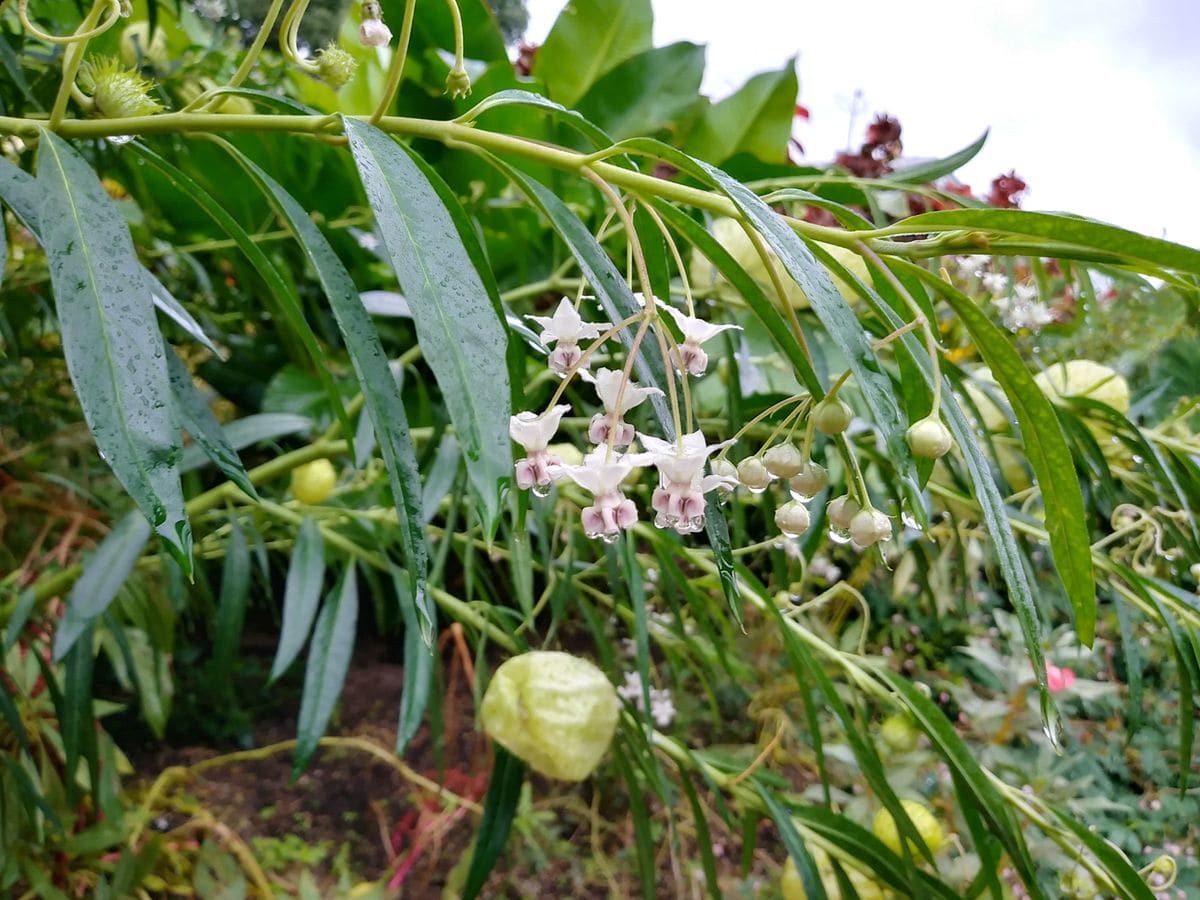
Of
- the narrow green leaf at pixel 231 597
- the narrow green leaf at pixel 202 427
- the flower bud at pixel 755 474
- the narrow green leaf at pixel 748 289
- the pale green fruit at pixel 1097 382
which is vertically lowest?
the narrow green leaf at pixel 231 597

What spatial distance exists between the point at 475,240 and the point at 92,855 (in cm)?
90

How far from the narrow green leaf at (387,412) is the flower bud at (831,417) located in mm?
89

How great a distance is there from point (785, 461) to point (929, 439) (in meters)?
0.05

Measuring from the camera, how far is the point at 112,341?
0.20m

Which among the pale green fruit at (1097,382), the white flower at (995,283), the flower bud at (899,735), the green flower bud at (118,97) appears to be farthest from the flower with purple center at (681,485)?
the white flower at (995,283)

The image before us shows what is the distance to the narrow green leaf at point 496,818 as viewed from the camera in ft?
1.81

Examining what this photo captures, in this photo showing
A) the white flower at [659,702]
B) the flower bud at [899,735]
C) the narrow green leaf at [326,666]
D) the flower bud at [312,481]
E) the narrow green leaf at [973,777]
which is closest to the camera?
the narrow green leaf at [973,777]

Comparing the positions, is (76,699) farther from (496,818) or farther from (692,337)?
(692,337)

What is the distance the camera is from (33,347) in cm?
72

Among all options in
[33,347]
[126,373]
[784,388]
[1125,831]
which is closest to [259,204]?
[33,347]

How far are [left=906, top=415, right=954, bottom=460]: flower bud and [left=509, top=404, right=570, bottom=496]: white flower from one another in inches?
3.6

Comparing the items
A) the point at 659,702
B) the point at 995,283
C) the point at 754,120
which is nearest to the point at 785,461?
the point at 754,120

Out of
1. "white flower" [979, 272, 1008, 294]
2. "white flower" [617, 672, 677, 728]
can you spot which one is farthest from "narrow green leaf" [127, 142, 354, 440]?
"white flower" [617, 672, 677, 728]

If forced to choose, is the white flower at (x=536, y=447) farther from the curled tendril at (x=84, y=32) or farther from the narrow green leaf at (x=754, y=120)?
the narrow green leaf at (x=754, y=120)
